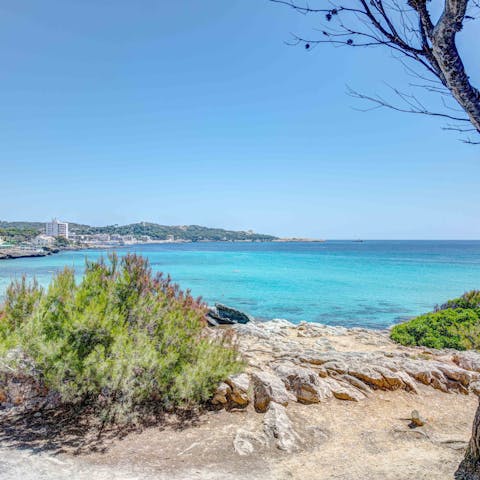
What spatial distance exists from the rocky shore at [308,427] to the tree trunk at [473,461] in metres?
0.23

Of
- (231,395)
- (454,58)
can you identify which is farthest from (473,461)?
(454,58)

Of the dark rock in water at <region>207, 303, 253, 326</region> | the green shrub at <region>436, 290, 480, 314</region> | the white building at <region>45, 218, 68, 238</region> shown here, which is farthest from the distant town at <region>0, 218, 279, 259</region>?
the green shrub at <region>436, 290, 480, 314</region>

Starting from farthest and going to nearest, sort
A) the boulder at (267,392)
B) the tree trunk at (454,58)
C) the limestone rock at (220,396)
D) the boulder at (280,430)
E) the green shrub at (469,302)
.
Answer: the green shrub at (469,302) → the limestone rock at (220,396) → the boulder at (267,392) → the boulder at (280,430) → the tree trunk at (454,58)

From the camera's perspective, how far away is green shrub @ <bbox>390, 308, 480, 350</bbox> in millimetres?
10516

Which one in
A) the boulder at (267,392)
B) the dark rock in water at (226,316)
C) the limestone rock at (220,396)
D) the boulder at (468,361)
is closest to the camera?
the boulder at (267,392)

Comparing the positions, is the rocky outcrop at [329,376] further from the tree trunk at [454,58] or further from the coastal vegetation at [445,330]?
the tree trunk at [454,58]

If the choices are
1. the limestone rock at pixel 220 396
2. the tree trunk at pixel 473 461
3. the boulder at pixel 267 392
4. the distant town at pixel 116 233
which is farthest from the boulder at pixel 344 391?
the distant town at pixel 116 233

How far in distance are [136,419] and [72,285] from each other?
2.30 meters

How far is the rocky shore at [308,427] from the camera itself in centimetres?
418

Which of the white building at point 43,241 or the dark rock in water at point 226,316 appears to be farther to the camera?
the white building at point 43,241

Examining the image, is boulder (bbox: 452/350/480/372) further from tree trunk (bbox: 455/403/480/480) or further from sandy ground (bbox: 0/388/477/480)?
tree trunk (bbox: 455/403/480/480)

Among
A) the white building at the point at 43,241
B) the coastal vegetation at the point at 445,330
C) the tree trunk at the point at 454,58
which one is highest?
the tree trunk at the point at 454,58

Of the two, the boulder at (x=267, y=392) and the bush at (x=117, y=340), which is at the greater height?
the bush at (x=117, y=340)

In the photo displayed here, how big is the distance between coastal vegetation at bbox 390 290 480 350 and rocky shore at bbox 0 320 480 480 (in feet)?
9.98
